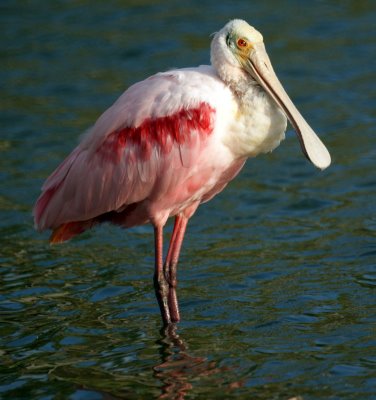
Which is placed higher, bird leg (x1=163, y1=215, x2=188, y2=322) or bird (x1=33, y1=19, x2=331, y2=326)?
bird (x1=33, y1=19, x2=331, y2=326)

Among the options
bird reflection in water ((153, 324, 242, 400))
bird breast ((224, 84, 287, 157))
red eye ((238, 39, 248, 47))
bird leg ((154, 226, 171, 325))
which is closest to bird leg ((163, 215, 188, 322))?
bird leg ((154, 226, 171, 325))

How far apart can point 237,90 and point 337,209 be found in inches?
118

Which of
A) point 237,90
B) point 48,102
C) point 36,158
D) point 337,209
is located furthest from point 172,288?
point 48,102

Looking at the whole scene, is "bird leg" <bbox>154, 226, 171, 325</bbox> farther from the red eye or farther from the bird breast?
the red eye

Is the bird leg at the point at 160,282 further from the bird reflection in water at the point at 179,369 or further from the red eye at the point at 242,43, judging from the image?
the red eye at the point at 242,43

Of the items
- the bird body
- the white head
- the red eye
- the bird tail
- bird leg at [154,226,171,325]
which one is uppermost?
the red eye

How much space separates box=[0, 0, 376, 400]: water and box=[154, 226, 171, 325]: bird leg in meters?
0.12

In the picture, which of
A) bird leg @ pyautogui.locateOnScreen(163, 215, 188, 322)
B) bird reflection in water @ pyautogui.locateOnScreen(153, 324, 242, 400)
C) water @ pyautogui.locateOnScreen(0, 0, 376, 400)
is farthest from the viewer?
bird leg @ pyautogui.locateOnScreen(163, 215, 188, 322)

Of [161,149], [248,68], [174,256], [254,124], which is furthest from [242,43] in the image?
[174,256]

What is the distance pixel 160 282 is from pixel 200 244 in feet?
5.87

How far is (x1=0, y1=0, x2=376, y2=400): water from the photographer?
707cm

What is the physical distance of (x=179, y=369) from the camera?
7113 mm

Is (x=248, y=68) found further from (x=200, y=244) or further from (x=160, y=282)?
(x=200, y=244)

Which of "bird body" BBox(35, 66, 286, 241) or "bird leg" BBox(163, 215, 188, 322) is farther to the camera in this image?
"bird leg" BBox(163, 215, 188, 322)
